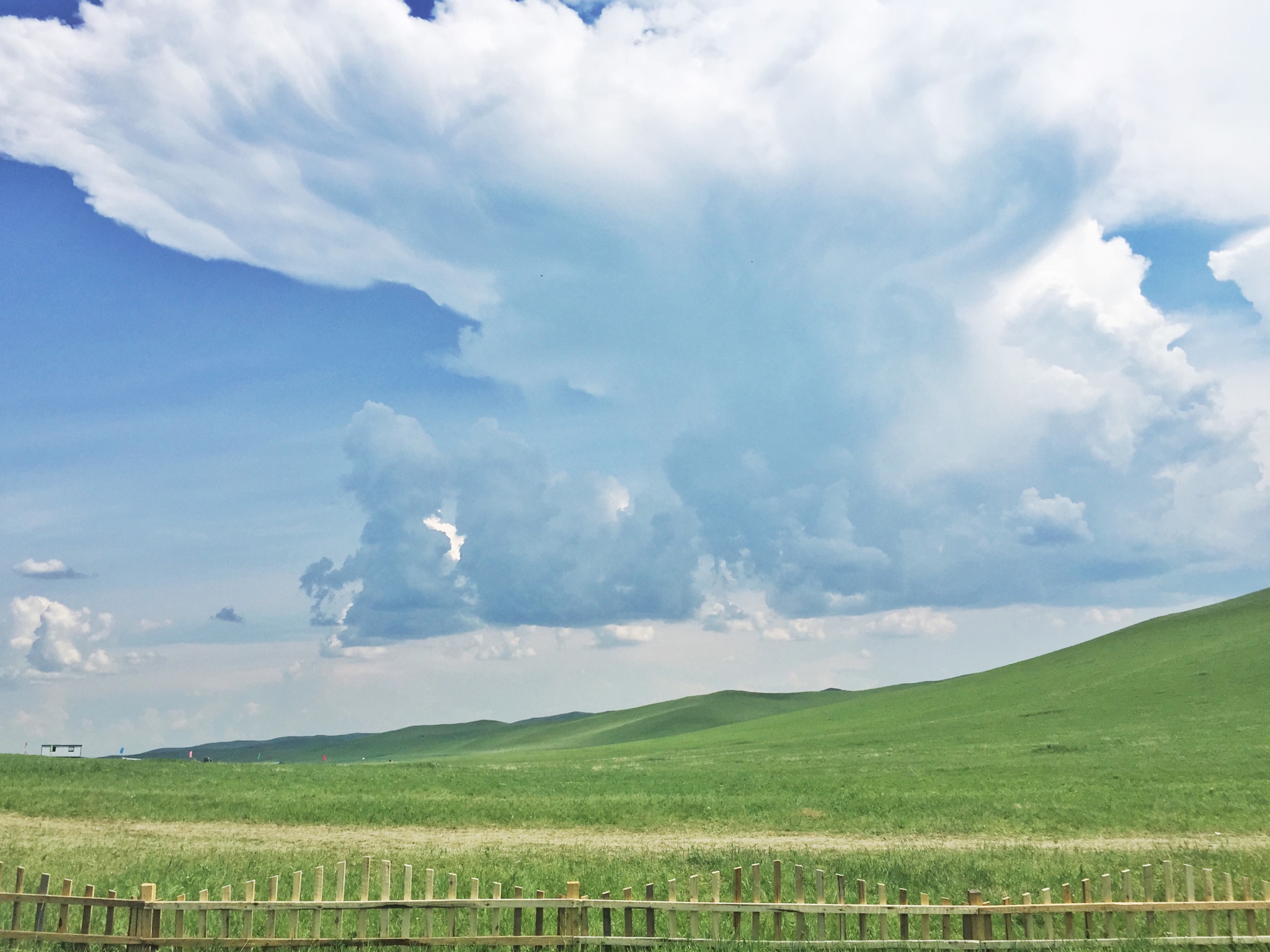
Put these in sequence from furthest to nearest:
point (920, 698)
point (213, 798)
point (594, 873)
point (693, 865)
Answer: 1. point (920, 698)
2. point (213, 798)
3. point (693, 865)
4. point (594, 873)

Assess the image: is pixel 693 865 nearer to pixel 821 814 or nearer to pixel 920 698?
pixel 821 814

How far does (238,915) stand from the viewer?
12.5 meters

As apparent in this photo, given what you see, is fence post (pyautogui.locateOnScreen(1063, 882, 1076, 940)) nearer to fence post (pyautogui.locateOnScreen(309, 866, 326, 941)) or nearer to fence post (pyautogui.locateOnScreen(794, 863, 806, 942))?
fence post (pyautogui.locateOnScreen(794, 863, 806, 942))

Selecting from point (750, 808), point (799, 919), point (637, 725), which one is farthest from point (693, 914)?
point (637, 725)

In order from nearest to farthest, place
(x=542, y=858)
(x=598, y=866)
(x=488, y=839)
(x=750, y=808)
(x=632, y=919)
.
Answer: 1. (x=632, y=919)
2. (x=598, y=866)
3. (x=542, y=858)
4. (x=488, y=839)
5. (x=750, y=808)

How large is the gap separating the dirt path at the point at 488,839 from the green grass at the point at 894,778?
136 centimetres

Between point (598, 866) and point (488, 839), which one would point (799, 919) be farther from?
point (488, 839)

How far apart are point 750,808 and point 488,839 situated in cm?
1057

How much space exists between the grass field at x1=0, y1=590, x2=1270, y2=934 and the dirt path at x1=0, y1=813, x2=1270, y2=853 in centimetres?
17

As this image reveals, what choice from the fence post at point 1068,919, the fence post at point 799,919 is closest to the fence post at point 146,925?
the fence post at point 799,919

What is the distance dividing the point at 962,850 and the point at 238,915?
17203 millimetres

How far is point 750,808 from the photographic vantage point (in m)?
33.2

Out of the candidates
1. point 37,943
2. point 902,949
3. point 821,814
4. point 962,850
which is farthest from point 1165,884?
point 821,814

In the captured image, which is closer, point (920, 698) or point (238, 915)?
point (238, 915)
